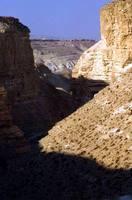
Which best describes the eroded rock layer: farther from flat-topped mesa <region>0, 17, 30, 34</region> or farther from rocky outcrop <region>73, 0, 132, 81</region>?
flat-topped mesa <region>0, 17, 30, 34</region>

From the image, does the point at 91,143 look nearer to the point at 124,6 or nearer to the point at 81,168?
the point at 81,168

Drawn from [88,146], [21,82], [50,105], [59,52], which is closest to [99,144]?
[88,146]

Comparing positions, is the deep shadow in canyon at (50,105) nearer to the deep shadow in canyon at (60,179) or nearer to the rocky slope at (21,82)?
the rocky slope at (21,82)

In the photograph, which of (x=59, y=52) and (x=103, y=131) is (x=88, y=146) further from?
(x=59, y=52)

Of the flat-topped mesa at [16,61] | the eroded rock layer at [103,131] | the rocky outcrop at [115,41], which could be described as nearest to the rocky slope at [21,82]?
the flat-topped mesa at [16,61]

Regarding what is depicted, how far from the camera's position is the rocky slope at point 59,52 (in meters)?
93.2

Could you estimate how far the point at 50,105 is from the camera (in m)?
37.0

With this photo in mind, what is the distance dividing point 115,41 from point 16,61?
6167mm

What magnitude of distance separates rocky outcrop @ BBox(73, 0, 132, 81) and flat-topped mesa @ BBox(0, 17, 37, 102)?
11.8 feet

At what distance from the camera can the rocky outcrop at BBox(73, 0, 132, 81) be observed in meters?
28.0

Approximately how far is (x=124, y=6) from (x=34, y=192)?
13.4 metres

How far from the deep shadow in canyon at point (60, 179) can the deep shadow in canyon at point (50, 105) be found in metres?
12.3

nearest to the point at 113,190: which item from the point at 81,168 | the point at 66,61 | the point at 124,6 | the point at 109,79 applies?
the point at 81,168

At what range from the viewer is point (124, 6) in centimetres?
2791
